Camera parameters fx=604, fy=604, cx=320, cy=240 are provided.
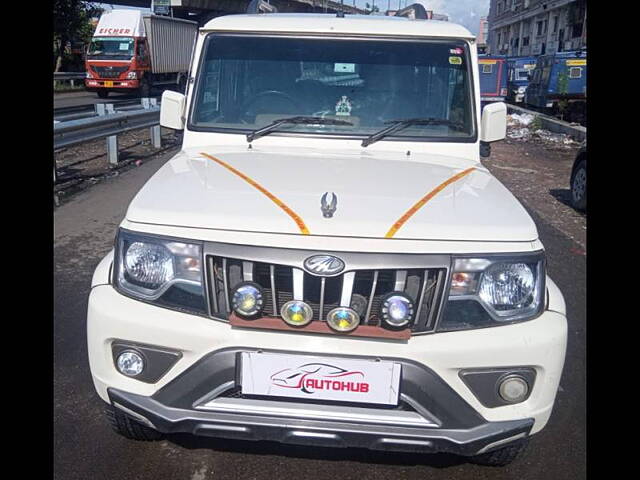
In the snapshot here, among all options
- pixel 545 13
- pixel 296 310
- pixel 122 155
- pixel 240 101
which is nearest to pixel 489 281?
pixel 296 310

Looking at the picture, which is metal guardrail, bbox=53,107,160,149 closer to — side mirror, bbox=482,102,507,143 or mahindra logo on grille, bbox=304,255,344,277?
side mirror, bbox=482,102,507,143

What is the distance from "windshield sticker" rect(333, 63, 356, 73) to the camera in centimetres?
369

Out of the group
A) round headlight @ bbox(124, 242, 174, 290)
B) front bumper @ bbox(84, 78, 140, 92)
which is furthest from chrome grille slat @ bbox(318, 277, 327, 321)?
front bumper @ bbox(84, 78, 140, 92)

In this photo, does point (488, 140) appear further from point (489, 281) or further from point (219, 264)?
point (219, 264)

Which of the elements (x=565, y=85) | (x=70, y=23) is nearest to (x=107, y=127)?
(x=565, y=85)

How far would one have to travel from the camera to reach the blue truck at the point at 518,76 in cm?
2995

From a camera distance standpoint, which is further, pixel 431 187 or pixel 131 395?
pixel 431 187

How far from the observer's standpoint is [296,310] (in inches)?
91.4

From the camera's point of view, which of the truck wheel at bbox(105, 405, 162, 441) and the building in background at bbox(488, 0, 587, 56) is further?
the building in background at bbox(488, 0, 587, 56)

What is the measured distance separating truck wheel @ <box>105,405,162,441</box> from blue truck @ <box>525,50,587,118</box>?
69.5 feet

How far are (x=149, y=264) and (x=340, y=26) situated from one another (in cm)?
210

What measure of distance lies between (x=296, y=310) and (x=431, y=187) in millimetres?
1053

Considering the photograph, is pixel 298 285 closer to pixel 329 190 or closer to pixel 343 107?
pixel 329 190
